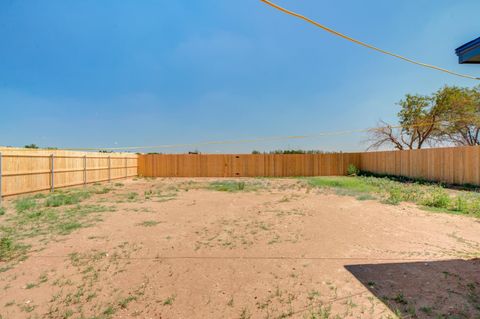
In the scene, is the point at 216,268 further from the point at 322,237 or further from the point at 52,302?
the point at 322,237

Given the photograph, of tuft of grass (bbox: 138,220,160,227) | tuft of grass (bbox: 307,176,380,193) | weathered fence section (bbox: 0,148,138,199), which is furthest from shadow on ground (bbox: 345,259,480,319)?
weathered fence section (bbox: 0,148,138,199)

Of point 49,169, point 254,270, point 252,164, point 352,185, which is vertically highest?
point 252,164

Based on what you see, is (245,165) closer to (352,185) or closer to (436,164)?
(352,185)

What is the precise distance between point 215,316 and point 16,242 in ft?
11.7

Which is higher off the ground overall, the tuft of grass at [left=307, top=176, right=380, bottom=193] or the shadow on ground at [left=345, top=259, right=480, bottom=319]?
the tuft of grass at [left=307, top=176, right=380, bottom=193]

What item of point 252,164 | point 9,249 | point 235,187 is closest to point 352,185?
point 235,187

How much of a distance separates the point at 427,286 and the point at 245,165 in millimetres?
14905

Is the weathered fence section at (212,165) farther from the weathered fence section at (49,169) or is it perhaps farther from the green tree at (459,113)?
the green tree at (459,113)

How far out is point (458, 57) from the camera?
10.5 feet

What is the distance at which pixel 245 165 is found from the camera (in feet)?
56.9

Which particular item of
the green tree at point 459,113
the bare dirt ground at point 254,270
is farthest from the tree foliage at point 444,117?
A: the bare dirt ground at point 254,270

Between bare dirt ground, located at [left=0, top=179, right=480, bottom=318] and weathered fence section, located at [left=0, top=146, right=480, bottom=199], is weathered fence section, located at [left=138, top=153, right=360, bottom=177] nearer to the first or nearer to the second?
weathered fence section, located at [left=0, top=146, right=480, bottom=199]

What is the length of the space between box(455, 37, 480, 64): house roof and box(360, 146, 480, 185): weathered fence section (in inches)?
326

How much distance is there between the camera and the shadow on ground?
2.12m
